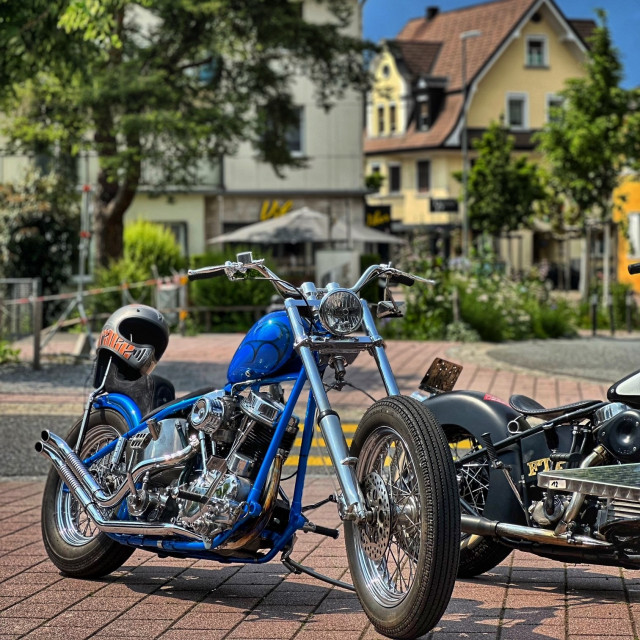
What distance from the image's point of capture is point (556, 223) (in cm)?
3634

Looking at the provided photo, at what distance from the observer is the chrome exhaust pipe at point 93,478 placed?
462 centimetres

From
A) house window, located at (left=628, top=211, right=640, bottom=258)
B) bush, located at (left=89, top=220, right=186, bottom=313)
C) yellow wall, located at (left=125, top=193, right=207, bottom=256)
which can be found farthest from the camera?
house window, located at (left=628, top=211, right=640, bottom=258)

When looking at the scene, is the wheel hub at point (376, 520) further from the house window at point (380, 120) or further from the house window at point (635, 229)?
the house window at point (380, 120)

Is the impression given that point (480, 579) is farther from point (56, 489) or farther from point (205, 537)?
point (56, 489)

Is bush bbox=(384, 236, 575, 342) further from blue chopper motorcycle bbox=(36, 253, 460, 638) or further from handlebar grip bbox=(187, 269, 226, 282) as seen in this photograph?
handlebar grip bbox=(187, 269, 226, 282)

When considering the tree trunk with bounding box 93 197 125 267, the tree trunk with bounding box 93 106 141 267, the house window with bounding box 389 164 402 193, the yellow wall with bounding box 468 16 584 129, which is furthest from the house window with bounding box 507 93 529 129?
the tree trunk with bounding box 93 197 125 267

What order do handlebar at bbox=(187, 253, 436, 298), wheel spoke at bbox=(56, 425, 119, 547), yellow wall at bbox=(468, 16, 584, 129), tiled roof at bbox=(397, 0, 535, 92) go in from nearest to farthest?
1. handlebar at bbox=(187, 253, 436, 298)
2. wheel spoke at bbox=(56, 425, 119, 547)
3. tiled roof at bbox=(397, 0, 535, 92)
4. yellow wall at bbox=(468, 16, 584, 129)

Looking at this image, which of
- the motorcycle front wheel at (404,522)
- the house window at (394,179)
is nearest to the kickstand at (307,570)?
the motorcycle front wheel at (404,522)

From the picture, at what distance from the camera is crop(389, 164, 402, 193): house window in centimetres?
6562

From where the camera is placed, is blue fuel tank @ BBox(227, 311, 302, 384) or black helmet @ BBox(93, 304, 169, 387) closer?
blue fuel tank @ BBox(227, 311, 302, 384)

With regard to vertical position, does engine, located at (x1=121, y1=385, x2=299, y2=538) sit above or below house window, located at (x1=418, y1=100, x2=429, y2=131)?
below

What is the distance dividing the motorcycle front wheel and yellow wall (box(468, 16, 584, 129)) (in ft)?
198

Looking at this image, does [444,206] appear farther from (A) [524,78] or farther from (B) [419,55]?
(B) [419,55]

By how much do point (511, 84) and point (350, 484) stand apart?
61383 millimetres
